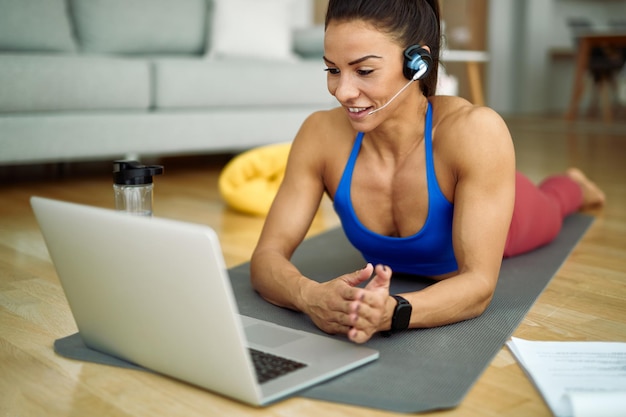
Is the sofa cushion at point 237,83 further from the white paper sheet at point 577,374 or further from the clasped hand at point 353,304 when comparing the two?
the white paper sheet at point 577,374

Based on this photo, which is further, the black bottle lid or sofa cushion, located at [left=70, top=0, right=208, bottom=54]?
sofa cushion, located at [left=70, top=0, right=208, bottom=54]

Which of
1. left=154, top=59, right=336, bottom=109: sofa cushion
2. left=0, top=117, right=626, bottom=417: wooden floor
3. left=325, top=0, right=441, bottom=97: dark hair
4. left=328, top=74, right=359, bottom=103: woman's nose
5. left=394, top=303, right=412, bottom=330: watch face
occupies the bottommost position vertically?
left=0, top=117, right=626, bottom=417: wooden floor

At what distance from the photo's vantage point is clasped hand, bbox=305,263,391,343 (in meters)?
1.10

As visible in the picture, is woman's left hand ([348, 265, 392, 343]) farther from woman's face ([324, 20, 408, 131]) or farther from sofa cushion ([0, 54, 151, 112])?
sofa cushion ([0, 54, 151, 112])

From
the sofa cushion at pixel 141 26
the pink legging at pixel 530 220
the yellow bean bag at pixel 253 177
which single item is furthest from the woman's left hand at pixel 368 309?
the sofa cushion at pixel 141 26

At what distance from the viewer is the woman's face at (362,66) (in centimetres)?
128

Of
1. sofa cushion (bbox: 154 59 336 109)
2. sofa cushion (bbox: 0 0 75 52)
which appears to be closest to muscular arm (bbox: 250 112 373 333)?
sofa cushion (bbox: 154 59 336 109)

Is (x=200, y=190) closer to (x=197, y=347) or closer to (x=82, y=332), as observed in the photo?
(x=82, y=332)

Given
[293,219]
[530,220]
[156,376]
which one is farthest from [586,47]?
[156,376]

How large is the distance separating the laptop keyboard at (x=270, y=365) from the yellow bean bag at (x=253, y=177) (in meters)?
1.38

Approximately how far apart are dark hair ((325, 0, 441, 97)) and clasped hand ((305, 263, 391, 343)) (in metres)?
0.45

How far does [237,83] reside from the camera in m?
3.29

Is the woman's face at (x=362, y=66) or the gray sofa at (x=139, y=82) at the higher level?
the woman's face at (x=362, y=66)

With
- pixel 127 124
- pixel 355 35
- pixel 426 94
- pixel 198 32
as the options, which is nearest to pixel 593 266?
pixel 426 94
